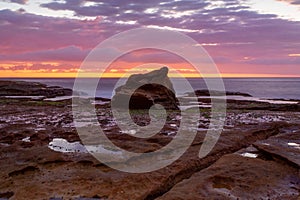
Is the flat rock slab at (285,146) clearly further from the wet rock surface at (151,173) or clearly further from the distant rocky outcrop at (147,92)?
the distant rocky outcrop at (147,92)

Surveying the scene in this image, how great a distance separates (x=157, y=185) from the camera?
11594 millimetres

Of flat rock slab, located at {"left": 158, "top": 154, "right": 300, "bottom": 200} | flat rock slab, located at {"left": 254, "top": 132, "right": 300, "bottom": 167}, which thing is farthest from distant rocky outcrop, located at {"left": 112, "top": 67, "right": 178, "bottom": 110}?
flat rock slab, located at {"left": 158, "top": 154, "right": 300, "bottom": 200}

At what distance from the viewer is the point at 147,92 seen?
3659 centimetres

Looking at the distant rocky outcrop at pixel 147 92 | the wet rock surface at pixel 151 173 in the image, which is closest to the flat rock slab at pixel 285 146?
the wet rock surface at pixel 151 173

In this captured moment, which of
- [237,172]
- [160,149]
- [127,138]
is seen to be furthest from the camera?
[127,138]

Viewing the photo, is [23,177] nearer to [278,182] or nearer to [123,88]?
[278,182]

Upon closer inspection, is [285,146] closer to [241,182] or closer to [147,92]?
[241,182]

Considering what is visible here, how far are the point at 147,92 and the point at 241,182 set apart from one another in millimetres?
25320

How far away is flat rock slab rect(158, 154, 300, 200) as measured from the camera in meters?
10.7

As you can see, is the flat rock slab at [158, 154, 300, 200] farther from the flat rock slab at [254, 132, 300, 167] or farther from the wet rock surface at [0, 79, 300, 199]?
the flat rock slab at [254, 132, 300, 167]

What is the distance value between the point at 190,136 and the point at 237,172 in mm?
6314

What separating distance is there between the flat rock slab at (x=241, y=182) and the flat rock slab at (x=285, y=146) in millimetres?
731

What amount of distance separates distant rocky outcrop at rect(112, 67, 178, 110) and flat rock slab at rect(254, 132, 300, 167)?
1717 cm

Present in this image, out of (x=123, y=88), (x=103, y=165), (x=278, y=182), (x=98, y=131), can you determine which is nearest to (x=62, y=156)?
(x=103, y=165)
